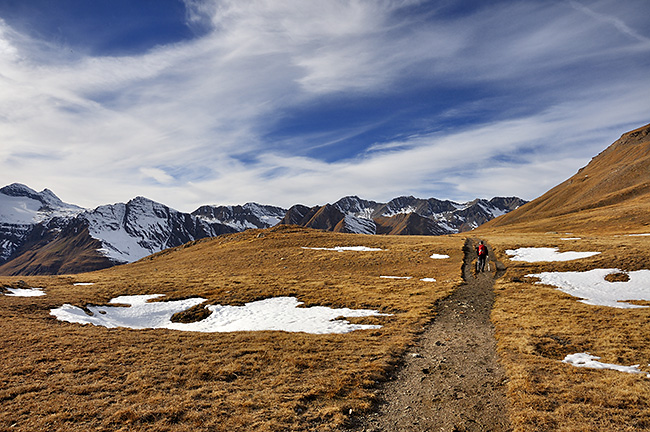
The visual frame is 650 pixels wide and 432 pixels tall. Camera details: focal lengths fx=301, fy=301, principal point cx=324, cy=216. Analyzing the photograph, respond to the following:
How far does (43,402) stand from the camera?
31.9ft

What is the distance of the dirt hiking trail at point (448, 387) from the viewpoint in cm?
880

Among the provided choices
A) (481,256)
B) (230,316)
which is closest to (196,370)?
(230,316)

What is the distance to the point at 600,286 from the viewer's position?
25.5m

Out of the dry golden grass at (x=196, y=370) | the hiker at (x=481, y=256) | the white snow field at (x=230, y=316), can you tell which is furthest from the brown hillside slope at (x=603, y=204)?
the dry golden grass at (x=196, y=370)

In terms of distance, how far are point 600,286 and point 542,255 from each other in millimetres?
12960

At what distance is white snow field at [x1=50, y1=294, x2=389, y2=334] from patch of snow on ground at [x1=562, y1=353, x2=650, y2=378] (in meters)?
9.82

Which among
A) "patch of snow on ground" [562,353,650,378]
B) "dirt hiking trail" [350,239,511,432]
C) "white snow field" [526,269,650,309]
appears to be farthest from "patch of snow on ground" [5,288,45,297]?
"white snow field" [526,269,650,309]

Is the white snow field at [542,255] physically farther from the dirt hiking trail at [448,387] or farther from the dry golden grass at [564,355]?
the dirt hiking trail at [448,387]

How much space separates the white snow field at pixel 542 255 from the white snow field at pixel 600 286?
18.9 feet

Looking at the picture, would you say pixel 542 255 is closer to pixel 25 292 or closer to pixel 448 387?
pixel 448 387

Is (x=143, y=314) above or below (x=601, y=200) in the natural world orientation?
below

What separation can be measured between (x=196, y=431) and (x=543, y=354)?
14119 mm

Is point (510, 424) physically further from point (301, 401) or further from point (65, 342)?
point (65, 342)

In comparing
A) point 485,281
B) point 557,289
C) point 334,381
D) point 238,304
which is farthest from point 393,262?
point 334,381
